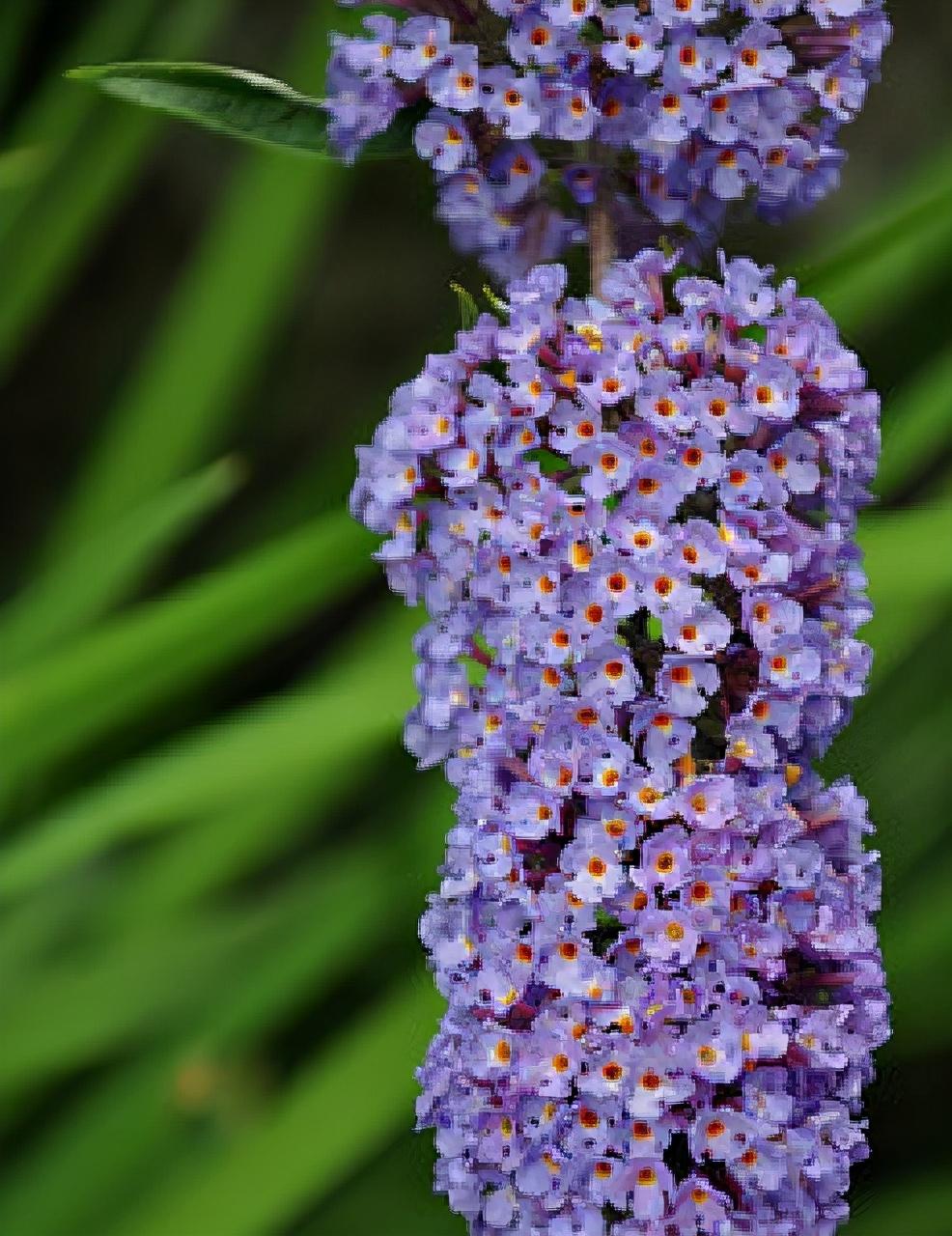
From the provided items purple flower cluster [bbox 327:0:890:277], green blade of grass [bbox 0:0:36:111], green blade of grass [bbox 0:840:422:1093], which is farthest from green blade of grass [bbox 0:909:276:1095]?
green blade of grass [bbox 0:0:36:111]

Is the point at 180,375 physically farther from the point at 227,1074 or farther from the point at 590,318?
the point at 590,318

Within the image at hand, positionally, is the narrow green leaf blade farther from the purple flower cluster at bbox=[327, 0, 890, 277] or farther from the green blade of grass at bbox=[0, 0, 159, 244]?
the green blade of grass at bbox=[0, 0, 159, 244]

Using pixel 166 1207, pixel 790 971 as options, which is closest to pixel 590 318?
pixel 790 971

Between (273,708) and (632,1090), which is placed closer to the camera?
(632,1090)

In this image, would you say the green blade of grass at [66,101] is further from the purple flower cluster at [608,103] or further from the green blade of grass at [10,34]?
the purple flower cluster at [608,103]

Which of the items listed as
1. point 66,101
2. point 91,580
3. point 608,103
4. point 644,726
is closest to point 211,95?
point 608,103

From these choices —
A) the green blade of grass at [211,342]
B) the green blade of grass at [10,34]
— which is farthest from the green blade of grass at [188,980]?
the green blade of grass at [10,34]

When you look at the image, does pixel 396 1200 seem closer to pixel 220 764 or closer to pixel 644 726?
pixel 220 764
